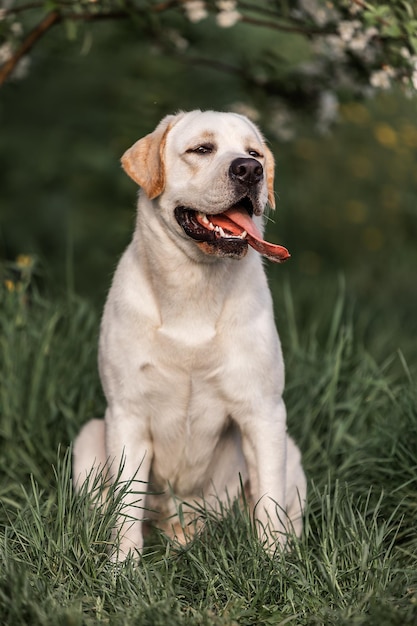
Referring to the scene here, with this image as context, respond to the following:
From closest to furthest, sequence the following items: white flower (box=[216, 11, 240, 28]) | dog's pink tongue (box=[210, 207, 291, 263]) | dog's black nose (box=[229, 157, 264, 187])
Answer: dog's black nose (box=[229, 157, 264, 187]), dog's pink tongue (box=[210, 207, 291, 263]), white flower (box=[216, 11, 240, 28])

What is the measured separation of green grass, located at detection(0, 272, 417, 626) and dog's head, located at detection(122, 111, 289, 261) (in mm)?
886

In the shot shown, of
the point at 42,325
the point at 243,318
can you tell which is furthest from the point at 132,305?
the point at 42,325

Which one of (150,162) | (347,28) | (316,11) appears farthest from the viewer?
(316,11)

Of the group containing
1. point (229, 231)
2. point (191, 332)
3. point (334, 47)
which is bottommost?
point (191, 332)

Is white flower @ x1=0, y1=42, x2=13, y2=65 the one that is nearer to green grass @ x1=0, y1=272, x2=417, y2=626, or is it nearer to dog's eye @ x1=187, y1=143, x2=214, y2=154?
green grass @ x1=0, y1=272, x2=417, y2=626

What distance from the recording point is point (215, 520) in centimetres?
338

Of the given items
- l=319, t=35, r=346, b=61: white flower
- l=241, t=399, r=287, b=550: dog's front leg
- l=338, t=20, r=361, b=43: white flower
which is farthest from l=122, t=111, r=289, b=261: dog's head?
l=319, t=35, r=346, b=61: white flower

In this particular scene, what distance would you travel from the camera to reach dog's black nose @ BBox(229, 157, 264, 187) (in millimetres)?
3152

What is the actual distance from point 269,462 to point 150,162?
3.66 feet

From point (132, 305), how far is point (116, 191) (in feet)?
12.3

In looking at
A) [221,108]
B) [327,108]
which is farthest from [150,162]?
[221,108]

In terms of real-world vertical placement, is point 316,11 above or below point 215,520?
above

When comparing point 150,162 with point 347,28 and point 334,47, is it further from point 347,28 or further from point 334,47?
point 334,47

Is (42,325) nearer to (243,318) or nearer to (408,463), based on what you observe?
(243,318)
